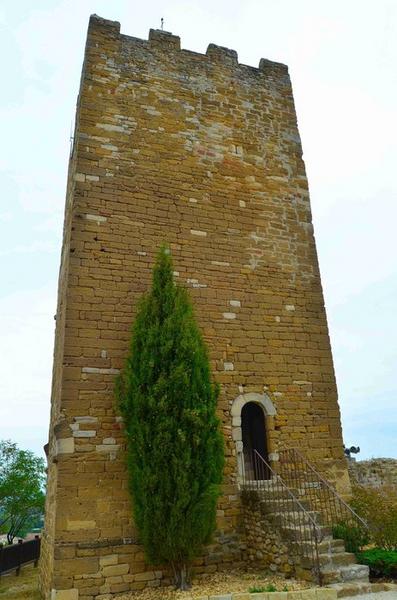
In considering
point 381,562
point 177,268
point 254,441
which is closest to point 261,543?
point 381,562

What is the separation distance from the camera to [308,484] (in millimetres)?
8359

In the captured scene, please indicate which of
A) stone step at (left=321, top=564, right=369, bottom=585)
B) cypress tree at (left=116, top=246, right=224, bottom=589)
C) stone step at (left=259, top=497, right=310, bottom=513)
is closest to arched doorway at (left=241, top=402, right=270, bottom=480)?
stone step at (left=259, top=497, right=310, bottom=513)

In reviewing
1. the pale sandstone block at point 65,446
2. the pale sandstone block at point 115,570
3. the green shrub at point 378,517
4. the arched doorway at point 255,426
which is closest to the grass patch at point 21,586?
the pale sandstone block at point 115,570

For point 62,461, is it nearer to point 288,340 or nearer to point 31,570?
point 288,340

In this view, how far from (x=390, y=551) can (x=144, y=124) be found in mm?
8667

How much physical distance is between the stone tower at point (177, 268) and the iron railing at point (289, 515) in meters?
0.48

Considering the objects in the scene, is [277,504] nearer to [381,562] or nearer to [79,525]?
[381,562]

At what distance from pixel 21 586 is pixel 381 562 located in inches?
294

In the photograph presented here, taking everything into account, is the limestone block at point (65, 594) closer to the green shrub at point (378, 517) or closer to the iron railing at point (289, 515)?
the iron railing at point (289, 515)

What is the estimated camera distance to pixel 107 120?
9609 millimetres

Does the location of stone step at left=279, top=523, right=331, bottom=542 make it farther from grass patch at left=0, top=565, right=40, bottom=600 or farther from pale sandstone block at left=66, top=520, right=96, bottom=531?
grass patch at left=0, top=565, right=40, bottom=600

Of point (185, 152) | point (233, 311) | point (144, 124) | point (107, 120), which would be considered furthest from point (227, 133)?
point (233, 311)

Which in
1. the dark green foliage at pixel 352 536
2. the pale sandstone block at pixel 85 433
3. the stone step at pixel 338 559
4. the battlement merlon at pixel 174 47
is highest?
the battlement merlon at pixel 174 47

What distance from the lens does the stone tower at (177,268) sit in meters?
7.13
